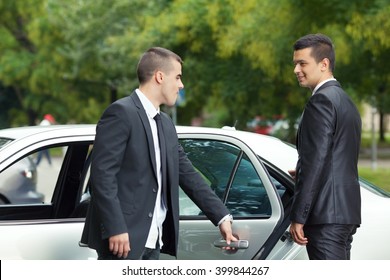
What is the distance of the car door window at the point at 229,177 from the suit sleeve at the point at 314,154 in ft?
2.49

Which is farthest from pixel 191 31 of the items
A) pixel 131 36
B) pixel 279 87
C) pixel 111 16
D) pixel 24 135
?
pixel 24 135

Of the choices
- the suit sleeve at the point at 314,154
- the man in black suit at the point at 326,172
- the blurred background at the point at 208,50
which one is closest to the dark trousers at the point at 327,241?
the man in black suit at the point at 326,172

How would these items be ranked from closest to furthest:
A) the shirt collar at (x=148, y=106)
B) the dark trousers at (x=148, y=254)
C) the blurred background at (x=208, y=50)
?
the dark trousers at (x=148, y=254) < the shirt collar at (x=148, y=106) < the blurred background at (x=208, y=50)

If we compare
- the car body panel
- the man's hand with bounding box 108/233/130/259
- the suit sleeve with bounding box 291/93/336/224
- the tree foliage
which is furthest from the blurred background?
the man's hand with bounding box 108/233/130/259

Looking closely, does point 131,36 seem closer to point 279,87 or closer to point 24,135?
point 279,87

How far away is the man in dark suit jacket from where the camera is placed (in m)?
4.14

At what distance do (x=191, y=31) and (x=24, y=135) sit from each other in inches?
686

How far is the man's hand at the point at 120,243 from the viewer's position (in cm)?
411

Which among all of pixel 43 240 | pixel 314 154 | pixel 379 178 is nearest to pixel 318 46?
pixel 314 154

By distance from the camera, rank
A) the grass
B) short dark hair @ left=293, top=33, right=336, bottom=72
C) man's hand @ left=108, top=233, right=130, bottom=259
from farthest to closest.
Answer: the grass
short dark hair @ left=293, top=33, right=336, bottom=72
man's hand @ left=108, top=233, right=130, bottom=259

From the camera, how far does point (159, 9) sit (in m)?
25.2

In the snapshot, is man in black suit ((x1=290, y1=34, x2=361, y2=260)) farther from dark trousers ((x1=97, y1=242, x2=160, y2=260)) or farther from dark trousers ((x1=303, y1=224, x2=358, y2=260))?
dark trousers ((x1=97, y1=242, x2=160, y2=260))

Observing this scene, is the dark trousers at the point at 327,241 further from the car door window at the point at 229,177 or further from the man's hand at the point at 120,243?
the man's hand at the point at 120,243

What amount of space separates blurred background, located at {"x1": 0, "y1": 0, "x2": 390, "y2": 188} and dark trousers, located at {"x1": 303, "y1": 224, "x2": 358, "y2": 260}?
2.76m
